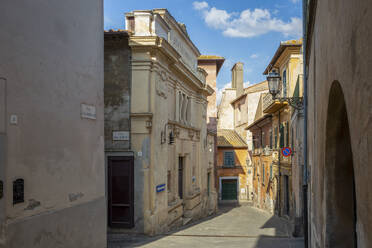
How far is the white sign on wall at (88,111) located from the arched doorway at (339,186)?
5840 millimetres

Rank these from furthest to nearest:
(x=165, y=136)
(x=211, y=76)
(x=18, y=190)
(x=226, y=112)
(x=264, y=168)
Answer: (x=226, y=112) < (x=211, y=76) < (x=264, y=168) < (x=165, y=136) < (x=18, y=190)

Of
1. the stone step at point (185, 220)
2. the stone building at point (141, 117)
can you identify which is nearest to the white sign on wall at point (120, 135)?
the stone building at point (141, 117)

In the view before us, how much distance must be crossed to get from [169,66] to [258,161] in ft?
54.6

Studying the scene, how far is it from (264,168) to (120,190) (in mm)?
15874

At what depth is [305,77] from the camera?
33.9ft

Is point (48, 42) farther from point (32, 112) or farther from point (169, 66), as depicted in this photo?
point (169, 66)

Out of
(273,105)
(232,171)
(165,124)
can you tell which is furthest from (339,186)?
(232,171)

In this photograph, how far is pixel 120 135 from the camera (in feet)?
43.5

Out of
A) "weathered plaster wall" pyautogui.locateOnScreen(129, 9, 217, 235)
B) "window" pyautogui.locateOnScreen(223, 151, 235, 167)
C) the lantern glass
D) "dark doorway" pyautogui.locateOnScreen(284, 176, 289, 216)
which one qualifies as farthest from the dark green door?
the lantern glass

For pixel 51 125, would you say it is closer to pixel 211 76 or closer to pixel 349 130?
pixel 349 130

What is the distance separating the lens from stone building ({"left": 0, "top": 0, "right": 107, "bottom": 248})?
21.1 ft

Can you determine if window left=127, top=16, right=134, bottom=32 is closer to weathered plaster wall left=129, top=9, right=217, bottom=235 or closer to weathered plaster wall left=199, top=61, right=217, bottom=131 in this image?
weathered plaster wall left=129, top=9, right=217, bottom=235

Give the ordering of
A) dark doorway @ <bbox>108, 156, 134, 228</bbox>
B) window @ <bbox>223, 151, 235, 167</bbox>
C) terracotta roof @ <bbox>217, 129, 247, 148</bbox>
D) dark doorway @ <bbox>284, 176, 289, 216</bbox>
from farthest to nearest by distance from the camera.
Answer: terracotta roof @ <bbox>217, 129, 247, 148</bbox> → window @ <bbox>223, 151, 235, 167</bbox> → dark doorway @ <bbox>284, 176, 289, 216</bbox> → dark doorway @ <bbox>108, 156, 134, 228</bbox>

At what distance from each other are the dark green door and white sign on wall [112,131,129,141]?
78.5 feet
